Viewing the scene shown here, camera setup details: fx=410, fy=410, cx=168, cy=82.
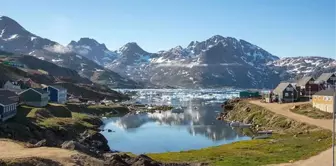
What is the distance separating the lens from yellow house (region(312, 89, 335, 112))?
8512 cm

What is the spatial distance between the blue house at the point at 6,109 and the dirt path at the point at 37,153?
25875 mm

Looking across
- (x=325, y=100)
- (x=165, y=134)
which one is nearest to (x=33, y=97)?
(x=165, y=134)

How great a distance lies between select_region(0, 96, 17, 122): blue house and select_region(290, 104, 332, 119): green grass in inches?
2268

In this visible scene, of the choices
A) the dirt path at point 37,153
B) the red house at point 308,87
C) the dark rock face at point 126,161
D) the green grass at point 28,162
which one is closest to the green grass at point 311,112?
the red house at point 308,87

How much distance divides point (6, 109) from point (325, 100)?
6336 cm

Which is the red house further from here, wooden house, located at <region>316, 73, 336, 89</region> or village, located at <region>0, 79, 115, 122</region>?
village, located at <region>0, 79, 115, 122</region>

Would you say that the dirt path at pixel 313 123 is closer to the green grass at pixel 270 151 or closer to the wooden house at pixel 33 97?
the green grass at pixel 270 151

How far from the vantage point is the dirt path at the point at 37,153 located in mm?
32125

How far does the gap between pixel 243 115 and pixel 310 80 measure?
109 feet

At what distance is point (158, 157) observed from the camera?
54.0m

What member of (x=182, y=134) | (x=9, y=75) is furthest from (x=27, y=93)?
(x=9, y=75)

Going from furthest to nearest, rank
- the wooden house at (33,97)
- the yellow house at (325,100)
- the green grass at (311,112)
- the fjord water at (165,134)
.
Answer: the wooden house at (33,97)
the yellow house at (325,100)
the green grass at (311,112)
the fjord water at (165,134)

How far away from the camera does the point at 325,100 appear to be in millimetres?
87438

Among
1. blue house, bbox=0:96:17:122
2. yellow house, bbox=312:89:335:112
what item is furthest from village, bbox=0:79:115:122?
yellow house, bbox=312:89:335:112
